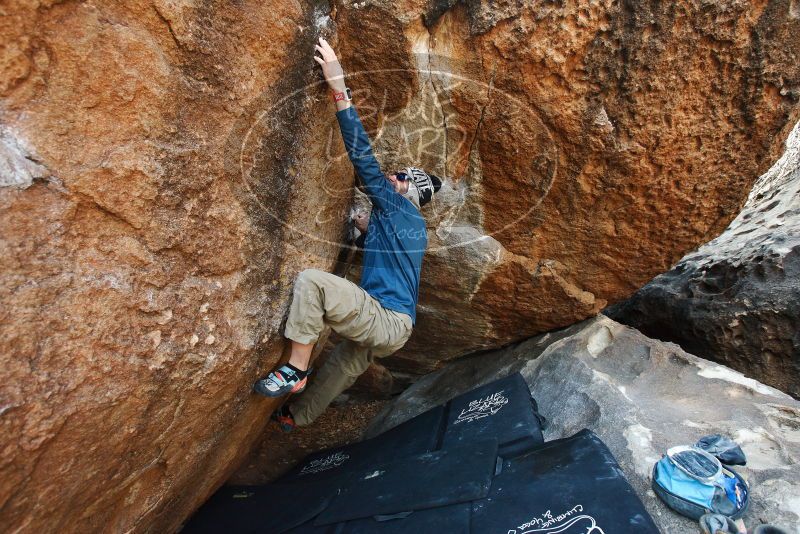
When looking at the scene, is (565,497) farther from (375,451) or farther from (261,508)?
(261,508)

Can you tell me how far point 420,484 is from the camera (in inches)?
103

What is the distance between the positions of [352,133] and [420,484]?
65.1 inches

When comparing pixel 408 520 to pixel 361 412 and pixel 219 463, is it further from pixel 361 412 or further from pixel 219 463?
pixel 361 412

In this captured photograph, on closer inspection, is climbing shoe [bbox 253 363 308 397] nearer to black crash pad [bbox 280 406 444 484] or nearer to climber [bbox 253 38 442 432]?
climber [bbox 253 38 442 432]

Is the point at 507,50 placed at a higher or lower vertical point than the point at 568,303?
higher

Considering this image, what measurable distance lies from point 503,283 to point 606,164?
0.96 metres

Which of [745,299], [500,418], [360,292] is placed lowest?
[500,418]

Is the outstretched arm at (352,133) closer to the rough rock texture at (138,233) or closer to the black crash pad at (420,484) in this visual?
the rough rock texture at (138,233)

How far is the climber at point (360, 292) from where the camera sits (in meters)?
2.62

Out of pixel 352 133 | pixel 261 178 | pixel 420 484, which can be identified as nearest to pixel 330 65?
pixel 352 133

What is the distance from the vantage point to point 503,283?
3.50 meters

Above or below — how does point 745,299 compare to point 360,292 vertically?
below

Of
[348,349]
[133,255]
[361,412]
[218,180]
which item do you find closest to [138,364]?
[133,255]

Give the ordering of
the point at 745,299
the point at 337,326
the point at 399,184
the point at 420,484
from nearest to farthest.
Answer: the point at 420,484 → the point at 337,326 → the point at 399,184 → the point at 745,299
